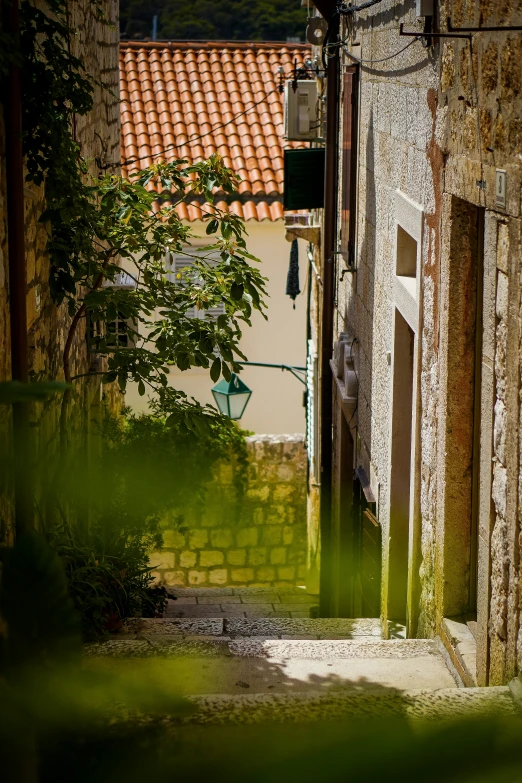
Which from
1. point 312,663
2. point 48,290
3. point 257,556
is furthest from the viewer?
point 257,556

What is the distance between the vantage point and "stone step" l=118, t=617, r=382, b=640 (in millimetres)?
5152

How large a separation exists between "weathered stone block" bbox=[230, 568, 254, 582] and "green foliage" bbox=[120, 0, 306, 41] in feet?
46.1

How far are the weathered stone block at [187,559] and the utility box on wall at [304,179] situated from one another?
417cm

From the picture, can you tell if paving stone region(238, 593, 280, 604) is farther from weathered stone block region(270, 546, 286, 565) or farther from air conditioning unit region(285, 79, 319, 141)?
air conditioning unit region(285, 79, 319, 141)

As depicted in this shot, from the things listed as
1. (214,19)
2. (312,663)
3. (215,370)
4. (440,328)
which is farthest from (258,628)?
(214,19)

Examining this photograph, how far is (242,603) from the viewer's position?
25.9 feet

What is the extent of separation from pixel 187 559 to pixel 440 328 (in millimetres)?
7655

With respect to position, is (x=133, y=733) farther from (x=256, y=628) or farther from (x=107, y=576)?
(x=256, y=628)

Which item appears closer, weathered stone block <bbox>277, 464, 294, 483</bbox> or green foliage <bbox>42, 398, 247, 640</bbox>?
green foliage <bbox>42, 398, 247, 640</bbox>

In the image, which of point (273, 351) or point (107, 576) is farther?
point (273, 351)

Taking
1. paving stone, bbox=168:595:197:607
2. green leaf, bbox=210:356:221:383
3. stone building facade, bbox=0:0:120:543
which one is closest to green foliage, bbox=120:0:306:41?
stone building facade, bbox=0:0:120:543

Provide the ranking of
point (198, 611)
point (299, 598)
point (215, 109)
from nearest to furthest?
1. point (198, 611)
2. point (299, 598)
3. point (215, 109)

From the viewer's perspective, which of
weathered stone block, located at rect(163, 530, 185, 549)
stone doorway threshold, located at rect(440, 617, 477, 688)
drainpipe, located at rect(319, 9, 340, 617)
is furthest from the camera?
weathered stone block, located at rect(163, 530, 185, 549)

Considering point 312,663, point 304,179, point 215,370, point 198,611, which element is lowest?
point 198,611
